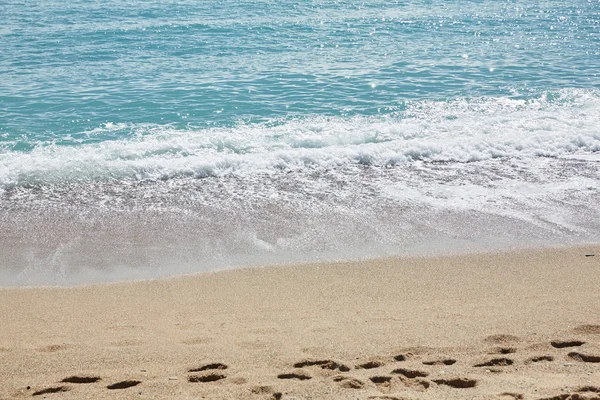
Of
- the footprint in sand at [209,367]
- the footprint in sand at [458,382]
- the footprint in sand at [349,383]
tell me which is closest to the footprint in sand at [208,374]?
the footprint in sand at [209,367]

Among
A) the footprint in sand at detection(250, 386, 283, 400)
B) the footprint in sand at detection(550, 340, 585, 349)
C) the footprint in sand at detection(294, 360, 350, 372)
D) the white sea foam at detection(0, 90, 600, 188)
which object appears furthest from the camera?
the white sea foam at detection(0, 90, 600, 188)

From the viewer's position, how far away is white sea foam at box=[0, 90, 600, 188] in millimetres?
9562

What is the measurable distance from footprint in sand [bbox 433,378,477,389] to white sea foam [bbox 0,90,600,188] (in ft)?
18.7

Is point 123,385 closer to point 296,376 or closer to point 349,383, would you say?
point 296,376

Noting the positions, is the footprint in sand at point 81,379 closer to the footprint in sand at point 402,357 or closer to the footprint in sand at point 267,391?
the footprint in sand at point 267,391

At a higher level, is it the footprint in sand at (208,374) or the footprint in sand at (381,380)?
the footprint in sand at (381,380)

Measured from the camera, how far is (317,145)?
10.7 meters

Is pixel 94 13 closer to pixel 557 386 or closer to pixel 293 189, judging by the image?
pixel 293 189

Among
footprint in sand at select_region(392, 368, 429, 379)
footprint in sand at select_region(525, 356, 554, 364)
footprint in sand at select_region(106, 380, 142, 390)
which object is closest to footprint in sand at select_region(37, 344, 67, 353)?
footprint in sand at select_region(106, 380, 142, 390)

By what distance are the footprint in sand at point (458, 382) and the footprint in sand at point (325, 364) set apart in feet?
2.15

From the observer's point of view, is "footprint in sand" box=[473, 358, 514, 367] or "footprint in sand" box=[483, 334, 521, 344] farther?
"footprint in sand" box=[483, 334, 521, 344]

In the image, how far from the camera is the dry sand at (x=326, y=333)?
14.0 feet

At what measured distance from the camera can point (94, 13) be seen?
21797mm

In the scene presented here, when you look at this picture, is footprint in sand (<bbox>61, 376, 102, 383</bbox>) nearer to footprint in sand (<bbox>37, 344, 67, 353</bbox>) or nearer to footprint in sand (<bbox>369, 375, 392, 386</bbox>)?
footprint in sand (<bbox>37, 344, 67, 353</bbox>)
